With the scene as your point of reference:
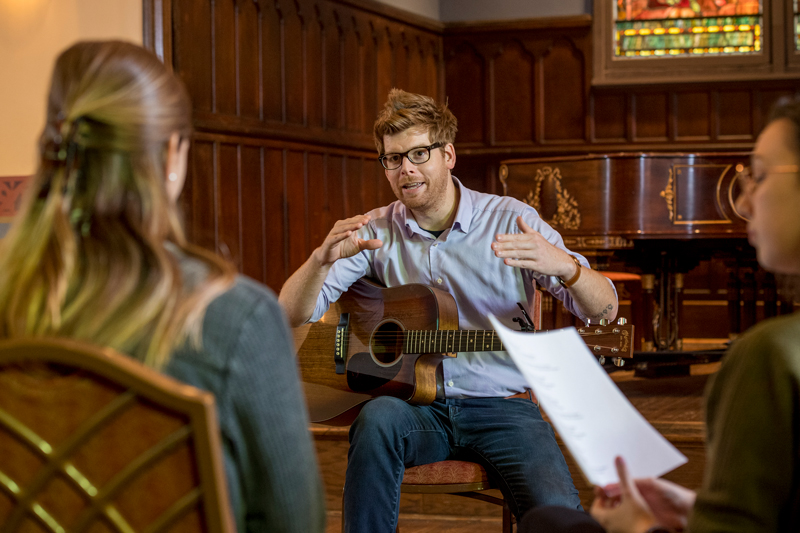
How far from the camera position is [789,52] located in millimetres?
6180

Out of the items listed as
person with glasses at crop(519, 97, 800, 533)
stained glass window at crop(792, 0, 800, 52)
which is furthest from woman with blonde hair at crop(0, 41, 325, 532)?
stained glass window at crop(792, 0, 800, 52)

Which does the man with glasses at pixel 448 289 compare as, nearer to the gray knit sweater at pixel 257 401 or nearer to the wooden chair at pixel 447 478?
the wooden chair at pixel 447 478

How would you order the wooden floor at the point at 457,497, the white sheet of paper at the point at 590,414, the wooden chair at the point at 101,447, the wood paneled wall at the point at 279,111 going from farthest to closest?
the wood paneled wall at the point at 279,111, the wooden floor at the point at 457,497, the white sheet of paper at the point at 590,414, the wooden chair at the point at 101,447

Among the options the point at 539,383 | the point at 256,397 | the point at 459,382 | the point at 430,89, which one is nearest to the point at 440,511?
the point at 459,382

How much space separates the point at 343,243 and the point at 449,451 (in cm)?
66

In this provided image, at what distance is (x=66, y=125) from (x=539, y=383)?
26.6 inches

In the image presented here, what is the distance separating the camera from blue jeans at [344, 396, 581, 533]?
1.87 meters

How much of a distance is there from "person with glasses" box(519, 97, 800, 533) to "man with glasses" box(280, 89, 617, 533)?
99 cm

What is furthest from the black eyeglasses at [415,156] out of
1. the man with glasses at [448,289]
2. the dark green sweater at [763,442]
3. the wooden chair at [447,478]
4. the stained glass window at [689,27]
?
the stained glass window at [689,27]

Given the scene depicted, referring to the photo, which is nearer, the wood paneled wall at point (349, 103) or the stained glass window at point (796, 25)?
the wood paneled wall at point (349, 103)

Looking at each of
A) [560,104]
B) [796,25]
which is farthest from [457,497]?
[796,25]

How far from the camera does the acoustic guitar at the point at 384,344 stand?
199cm

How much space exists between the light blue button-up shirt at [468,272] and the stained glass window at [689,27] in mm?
4648

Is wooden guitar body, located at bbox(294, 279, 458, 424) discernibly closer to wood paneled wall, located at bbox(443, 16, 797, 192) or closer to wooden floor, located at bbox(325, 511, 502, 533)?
wooden floor, located at bbox(325, 511, 502, 533)
